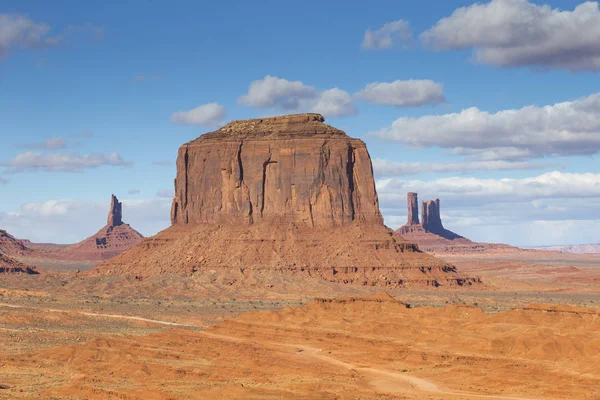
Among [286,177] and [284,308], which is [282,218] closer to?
[286,177]

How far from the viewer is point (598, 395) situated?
40469mm

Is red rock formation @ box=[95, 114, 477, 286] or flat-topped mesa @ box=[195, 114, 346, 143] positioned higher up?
flat-topped mesa @ box=[195, 114, 346, 143]

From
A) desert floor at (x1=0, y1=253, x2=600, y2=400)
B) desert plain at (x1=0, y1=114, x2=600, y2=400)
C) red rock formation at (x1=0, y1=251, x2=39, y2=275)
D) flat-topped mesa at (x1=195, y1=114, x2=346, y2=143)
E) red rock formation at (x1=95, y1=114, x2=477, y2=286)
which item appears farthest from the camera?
red rock formation at (x1=0, y1=251, x2=39, y2=275)

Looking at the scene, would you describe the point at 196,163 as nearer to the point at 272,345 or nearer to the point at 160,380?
the point at 272,345

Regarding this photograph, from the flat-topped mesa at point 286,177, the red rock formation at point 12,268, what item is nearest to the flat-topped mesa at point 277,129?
the flat-topped mesa at point 286,177

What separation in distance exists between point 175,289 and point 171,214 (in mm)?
24640

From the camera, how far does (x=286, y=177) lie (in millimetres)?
118688

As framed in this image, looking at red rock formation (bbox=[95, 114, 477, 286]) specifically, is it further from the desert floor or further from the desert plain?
the desert floor

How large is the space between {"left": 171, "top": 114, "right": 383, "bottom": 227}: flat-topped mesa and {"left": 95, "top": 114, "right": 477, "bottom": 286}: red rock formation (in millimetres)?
124

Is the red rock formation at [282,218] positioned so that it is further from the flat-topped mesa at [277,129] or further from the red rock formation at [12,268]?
the red rock formation at [12,268]

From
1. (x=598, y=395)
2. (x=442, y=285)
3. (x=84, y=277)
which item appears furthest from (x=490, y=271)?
(x=598, y=395)

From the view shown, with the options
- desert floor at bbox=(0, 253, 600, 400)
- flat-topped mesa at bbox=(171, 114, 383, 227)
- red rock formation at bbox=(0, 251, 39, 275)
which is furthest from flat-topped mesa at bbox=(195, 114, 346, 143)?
red rock formation at bbox=(0, 251, 39, 275)

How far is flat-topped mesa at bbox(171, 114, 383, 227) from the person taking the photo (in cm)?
11750

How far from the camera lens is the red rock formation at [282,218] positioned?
11162 cm
